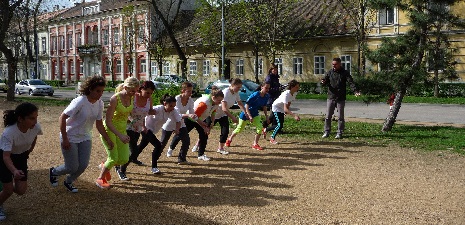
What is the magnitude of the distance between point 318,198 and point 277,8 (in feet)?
99.3

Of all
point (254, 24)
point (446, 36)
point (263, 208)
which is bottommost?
point (263, 208)

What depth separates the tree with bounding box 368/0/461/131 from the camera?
13.4 metres

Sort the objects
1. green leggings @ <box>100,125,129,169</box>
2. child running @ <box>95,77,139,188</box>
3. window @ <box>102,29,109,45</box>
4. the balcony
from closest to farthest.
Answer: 1. child running @ <box>95,77,139,188</box>
2. green leggings @ <box>100,125,129,169</box>
3. window @ <box>102,29,109,45</box>
4. the balcony

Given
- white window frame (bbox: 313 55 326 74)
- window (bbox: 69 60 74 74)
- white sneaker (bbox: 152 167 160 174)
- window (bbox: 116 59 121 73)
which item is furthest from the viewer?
window (bbox: 69 60 74 74)

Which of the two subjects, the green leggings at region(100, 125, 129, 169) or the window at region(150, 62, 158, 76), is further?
the window at region(150, 62, 158, 76)

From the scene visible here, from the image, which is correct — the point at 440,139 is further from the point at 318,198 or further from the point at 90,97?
the point at 90,97

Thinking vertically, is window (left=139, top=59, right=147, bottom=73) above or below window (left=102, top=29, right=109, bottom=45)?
below

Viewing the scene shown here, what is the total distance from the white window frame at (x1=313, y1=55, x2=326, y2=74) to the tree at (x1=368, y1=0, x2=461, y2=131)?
1031 inches

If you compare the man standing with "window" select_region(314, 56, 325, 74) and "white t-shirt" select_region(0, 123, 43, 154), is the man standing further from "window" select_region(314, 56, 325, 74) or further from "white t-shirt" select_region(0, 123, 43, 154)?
"window" select_region(314, 56, 325, 74)

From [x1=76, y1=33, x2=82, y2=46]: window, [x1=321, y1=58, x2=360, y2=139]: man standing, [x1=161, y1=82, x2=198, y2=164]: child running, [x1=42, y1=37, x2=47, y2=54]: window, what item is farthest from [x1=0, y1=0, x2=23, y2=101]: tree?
[x1=42, y1=37, x2=47, y2=54]: window

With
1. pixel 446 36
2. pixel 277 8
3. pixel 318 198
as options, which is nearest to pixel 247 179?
pixel 318 198

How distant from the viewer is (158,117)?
8.57 metres

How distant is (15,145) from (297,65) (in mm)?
36943

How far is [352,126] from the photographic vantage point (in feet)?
49.2
